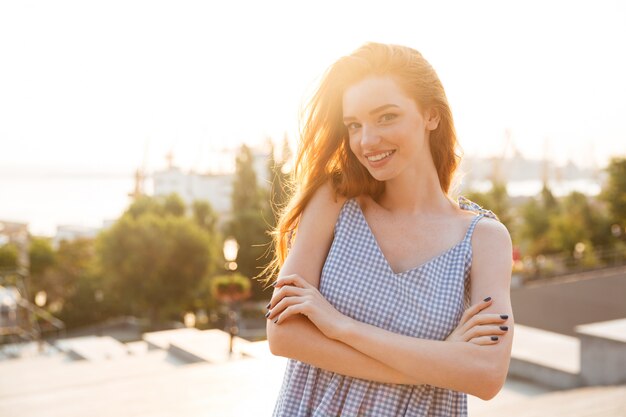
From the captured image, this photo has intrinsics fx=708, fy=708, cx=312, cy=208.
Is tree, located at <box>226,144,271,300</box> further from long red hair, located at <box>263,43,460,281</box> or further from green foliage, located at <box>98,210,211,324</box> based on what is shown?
long red hair, located at <box>263,43,460,281</box>

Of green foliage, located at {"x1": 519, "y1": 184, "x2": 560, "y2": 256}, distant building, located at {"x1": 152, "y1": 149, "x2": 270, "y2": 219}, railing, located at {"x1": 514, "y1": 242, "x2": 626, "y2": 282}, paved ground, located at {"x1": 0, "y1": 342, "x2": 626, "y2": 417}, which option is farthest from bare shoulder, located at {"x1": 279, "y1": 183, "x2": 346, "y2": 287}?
distant building, located at {"x1": 152, "y1": 149, "x2": 270, "y2": 219}

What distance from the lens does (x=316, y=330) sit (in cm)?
132

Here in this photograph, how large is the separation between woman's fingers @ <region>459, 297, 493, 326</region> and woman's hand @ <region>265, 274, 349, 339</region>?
0.70ft

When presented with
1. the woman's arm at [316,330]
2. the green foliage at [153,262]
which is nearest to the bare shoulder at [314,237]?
the woman's arm at [316,330]

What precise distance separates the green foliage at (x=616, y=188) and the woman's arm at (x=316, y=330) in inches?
811

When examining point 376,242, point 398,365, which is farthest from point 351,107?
point 398,365

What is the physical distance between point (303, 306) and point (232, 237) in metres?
24.4

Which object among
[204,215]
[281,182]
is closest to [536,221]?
[204,215]

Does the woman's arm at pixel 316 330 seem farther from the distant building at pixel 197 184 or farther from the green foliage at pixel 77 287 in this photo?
the distant building at pixel 197 184

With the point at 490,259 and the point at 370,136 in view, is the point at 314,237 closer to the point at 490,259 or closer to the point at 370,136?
the point at 370,136

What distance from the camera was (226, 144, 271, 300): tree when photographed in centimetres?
2461

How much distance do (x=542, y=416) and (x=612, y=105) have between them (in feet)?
278

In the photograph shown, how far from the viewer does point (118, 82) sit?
354 ft

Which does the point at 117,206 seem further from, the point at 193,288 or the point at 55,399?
the point at 55,399
